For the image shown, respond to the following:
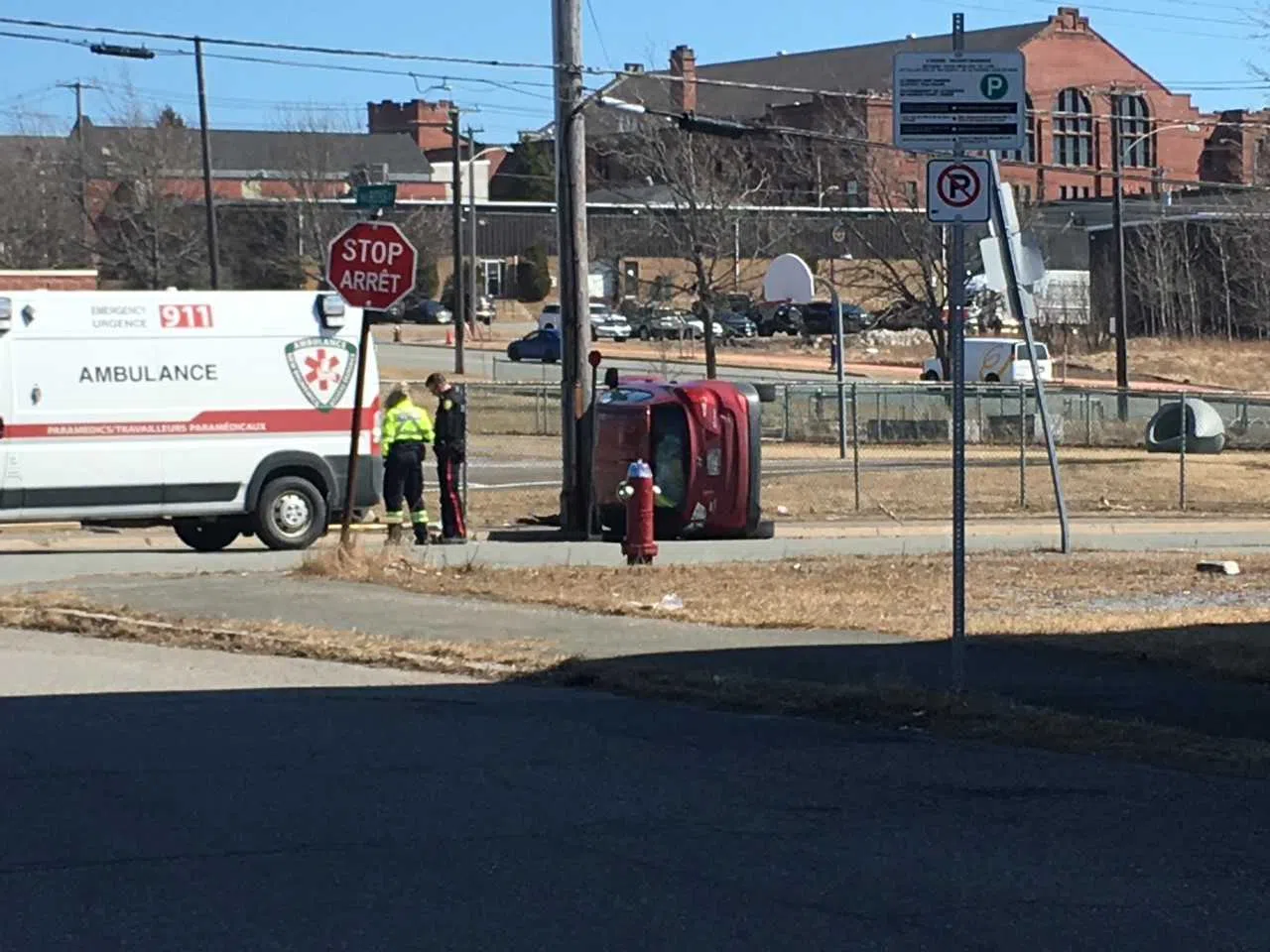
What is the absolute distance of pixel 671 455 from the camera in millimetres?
23688

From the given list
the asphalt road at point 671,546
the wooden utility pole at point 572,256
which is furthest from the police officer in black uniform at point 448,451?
the wooden utility pole at point 572,256

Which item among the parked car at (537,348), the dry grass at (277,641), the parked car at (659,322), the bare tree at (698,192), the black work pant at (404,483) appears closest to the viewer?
the dry grass at (277,641)

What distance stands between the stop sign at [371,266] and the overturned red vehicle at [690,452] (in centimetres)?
733

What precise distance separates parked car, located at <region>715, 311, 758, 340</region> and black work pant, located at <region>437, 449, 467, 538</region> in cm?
5227

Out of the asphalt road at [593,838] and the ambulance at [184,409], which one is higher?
the ambulance at [184,409]

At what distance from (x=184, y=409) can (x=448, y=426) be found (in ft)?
11.2

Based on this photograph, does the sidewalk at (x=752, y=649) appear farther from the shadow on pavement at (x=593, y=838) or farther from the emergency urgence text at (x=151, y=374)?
the emergency urgence text at (x=151, y=374)

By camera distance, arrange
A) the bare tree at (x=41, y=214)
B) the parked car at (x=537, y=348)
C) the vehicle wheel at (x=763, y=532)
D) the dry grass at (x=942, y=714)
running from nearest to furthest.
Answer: the dry grass at (x=942, y=714), the vehicle wheel at (x=763, y=532), the bare tree at (x=41, y=214), the parked car at (x=537, y=348)

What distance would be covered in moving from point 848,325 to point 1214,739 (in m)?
68.3

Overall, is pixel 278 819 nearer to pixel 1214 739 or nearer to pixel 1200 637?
pixel 1214 739

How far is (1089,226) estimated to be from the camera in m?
76.2

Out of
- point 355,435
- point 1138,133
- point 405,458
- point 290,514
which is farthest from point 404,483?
point 1138,133

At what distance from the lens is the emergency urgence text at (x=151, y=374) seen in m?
19.5

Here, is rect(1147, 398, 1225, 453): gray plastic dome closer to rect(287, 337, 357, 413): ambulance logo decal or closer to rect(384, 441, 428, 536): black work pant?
rect(384, 441, 428, 536): black work pant
